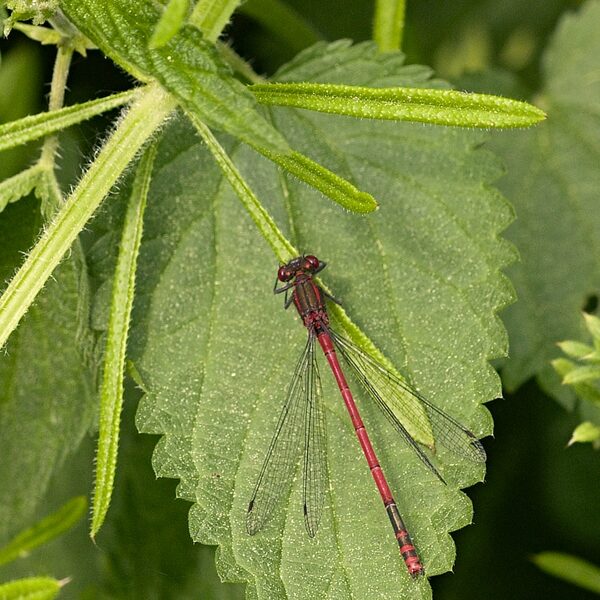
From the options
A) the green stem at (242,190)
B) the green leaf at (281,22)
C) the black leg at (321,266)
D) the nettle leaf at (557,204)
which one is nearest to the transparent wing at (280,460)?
the black leg at (321,266)

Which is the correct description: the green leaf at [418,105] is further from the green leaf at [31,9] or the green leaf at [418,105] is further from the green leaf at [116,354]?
the green leaf at [31,9]

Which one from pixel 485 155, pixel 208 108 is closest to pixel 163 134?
pixel 208 108

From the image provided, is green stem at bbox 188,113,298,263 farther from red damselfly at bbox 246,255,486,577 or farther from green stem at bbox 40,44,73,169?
green stem at bbox 40,44,73,169

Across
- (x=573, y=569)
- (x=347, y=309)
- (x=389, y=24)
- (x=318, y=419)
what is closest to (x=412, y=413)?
(x=318, y=419)

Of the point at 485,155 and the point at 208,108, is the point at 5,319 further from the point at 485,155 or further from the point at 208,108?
the point at 485,155

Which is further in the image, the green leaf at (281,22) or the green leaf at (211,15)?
the green leaf at (281,22)

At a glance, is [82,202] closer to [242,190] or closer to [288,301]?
[242,190]

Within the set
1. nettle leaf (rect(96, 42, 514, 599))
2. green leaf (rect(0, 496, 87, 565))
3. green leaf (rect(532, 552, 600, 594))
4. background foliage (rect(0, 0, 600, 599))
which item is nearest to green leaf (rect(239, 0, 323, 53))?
background foliage (rect(0, 0, 600, 599))
